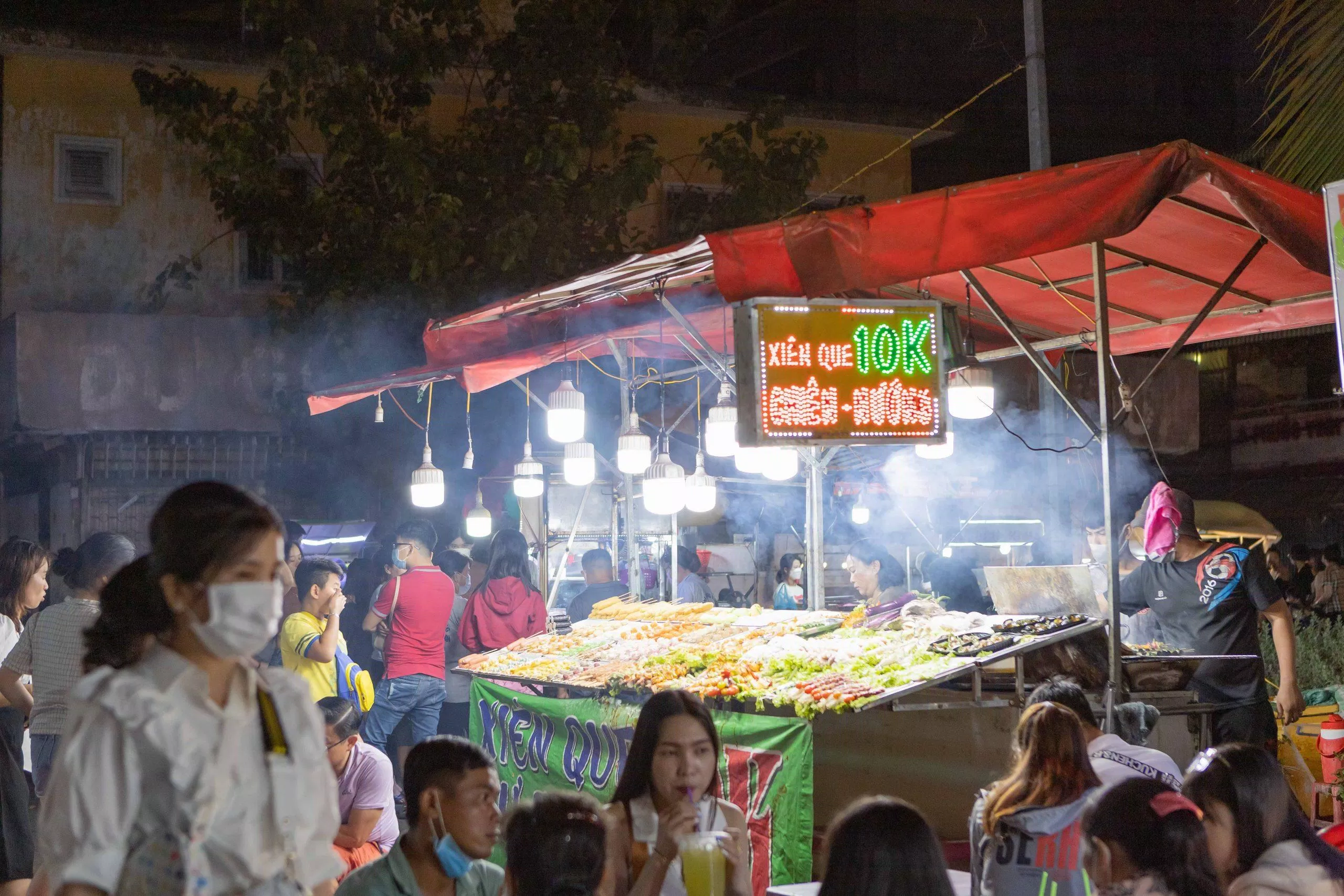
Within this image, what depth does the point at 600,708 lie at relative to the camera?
757cm

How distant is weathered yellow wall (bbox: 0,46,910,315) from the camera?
14.9m

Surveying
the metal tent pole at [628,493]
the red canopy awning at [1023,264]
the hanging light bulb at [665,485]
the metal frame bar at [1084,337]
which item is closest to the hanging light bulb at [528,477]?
the metal tent pole at [628,493]

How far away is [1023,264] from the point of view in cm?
717

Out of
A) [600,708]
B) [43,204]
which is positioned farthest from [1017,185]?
[43,204]

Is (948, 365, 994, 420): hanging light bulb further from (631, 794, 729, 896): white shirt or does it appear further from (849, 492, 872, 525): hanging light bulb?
(849, 492, 872, 525): hanging light bulb

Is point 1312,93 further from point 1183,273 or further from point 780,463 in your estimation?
point 780,463

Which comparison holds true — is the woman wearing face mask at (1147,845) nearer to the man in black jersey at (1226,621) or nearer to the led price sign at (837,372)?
the led price sign at (837,372)

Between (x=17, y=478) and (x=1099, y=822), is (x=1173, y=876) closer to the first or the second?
(x=1099, y=822)

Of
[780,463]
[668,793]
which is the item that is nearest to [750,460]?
[780,463]

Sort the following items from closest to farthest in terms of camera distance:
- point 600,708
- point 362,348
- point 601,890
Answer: point 601,890, point 600,708, point 362,348

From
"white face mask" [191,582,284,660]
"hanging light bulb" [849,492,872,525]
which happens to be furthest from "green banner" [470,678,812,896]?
"hanging light bulb" [849,492,872,525]

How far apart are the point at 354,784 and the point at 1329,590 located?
1473cm

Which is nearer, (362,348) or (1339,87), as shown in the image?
(1339,87)

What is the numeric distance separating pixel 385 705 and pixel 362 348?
5.87 m
